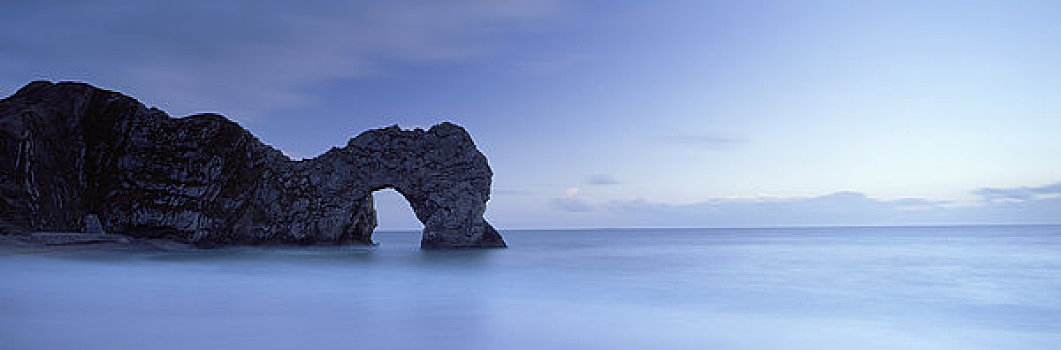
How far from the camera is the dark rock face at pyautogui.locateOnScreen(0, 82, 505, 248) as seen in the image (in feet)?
97.6

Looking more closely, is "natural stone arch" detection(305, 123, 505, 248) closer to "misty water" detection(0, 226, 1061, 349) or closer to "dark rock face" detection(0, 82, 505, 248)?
"dark rock face" detection(0, 82, 505, 248)

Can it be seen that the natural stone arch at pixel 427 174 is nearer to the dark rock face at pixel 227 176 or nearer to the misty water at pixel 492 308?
the dark rock face at pixel 227 176

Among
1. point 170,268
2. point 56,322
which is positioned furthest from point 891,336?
point 170,268

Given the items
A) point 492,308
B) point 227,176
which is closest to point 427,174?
point 227,176

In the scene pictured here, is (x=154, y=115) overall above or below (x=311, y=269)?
above

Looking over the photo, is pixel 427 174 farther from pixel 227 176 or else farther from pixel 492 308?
pixel 492 308

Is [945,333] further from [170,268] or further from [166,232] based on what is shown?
[166,232]

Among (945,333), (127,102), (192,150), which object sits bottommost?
(945,333)

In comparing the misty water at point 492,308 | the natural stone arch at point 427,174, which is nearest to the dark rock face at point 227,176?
the natural stone arch at point 427,174

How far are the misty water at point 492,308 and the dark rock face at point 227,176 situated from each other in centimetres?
1046

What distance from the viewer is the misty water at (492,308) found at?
827 centimetres

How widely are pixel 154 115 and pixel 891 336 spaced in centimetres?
3158

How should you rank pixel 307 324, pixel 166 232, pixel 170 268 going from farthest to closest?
pixel 166 232 → pixel 170 268 → pixel 307 324

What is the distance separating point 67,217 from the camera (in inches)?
1097
